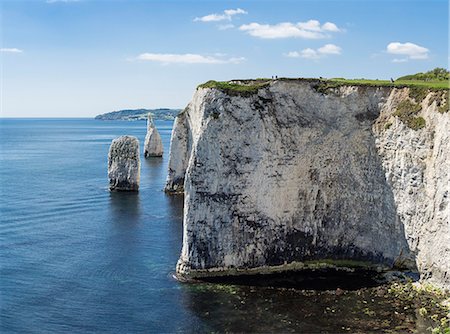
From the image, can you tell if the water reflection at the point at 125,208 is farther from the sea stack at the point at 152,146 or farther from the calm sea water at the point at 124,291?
the sea stack at the point at 152,146

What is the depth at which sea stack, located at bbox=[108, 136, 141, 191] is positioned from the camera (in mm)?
75500

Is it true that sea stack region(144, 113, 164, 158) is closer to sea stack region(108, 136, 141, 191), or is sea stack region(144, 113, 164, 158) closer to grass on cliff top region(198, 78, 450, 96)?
sea stack region(108, 136, 141, 191)

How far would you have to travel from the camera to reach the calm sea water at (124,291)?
105 feet

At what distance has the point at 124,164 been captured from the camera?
76250 mm

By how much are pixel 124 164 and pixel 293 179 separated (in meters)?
41.3

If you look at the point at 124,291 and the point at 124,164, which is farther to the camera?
the point at 124,164

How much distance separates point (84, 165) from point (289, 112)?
79.3 meters

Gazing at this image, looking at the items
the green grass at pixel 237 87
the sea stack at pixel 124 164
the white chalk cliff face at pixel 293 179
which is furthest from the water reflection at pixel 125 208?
the green grass at pixel 237 87

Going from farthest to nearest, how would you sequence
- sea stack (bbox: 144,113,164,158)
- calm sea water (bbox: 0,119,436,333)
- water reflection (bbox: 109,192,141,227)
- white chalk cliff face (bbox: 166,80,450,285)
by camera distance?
sea stack (bbox: 144,113,164,158), water reflection (bbox: 109,192,141,227), white chalk cliff face (bbox: 166,80,450,285), calm sea water (bbox: 0,119,436,333)

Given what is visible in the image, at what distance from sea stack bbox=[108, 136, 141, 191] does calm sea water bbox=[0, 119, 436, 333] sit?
36.2 feet

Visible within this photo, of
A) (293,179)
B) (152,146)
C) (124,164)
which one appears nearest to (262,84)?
(293,179)

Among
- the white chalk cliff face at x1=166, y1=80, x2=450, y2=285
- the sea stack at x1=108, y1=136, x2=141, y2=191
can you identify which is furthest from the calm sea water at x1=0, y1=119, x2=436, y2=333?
the sea stack at x1=108, y1=136, x2=141, y2=191

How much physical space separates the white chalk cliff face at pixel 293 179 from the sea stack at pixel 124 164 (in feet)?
119

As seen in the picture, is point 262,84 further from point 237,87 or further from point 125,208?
point 125,208
